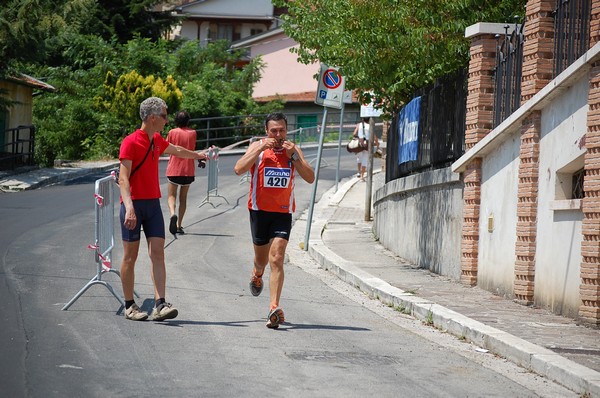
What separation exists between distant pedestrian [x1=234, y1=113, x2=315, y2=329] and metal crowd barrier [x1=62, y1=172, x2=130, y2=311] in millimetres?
1431

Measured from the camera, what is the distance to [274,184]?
10.1 metres

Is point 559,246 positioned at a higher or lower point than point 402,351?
higher

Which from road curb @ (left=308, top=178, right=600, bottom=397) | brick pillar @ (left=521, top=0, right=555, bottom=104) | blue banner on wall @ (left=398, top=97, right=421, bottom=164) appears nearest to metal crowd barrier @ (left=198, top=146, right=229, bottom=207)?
blue banner on wall @ (left=398, top=97, right=421, bottom=164)

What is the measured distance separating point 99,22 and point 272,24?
96.6ft

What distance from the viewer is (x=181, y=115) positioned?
1688cm

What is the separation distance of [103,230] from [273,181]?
210 cm

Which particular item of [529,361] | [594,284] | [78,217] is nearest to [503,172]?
[594,284]

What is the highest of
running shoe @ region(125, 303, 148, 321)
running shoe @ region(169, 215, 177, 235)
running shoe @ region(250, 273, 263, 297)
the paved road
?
running shoe @ region(169, 215, 177, 235)

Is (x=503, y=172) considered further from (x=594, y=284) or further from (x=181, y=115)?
(x=181, y=115)

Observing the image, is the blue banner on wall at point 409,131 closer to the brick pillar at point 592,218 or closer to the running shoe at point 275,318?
the brick pillar at point 592,218

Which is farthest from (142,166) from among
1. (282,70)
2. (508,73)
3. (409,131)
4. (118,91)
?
(282,70)

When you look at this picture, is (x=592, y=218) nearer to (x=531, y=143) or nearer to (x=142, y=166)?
(x=531, y=143)

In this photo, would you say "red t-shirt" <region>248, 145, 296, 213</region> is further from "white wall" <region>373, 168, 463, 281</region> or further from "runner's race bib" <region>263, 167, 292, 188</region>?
"white wall" <region>373, 168, 463, 281</region>

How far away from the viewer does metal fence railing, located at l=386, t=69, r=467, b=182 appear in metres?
14.7
